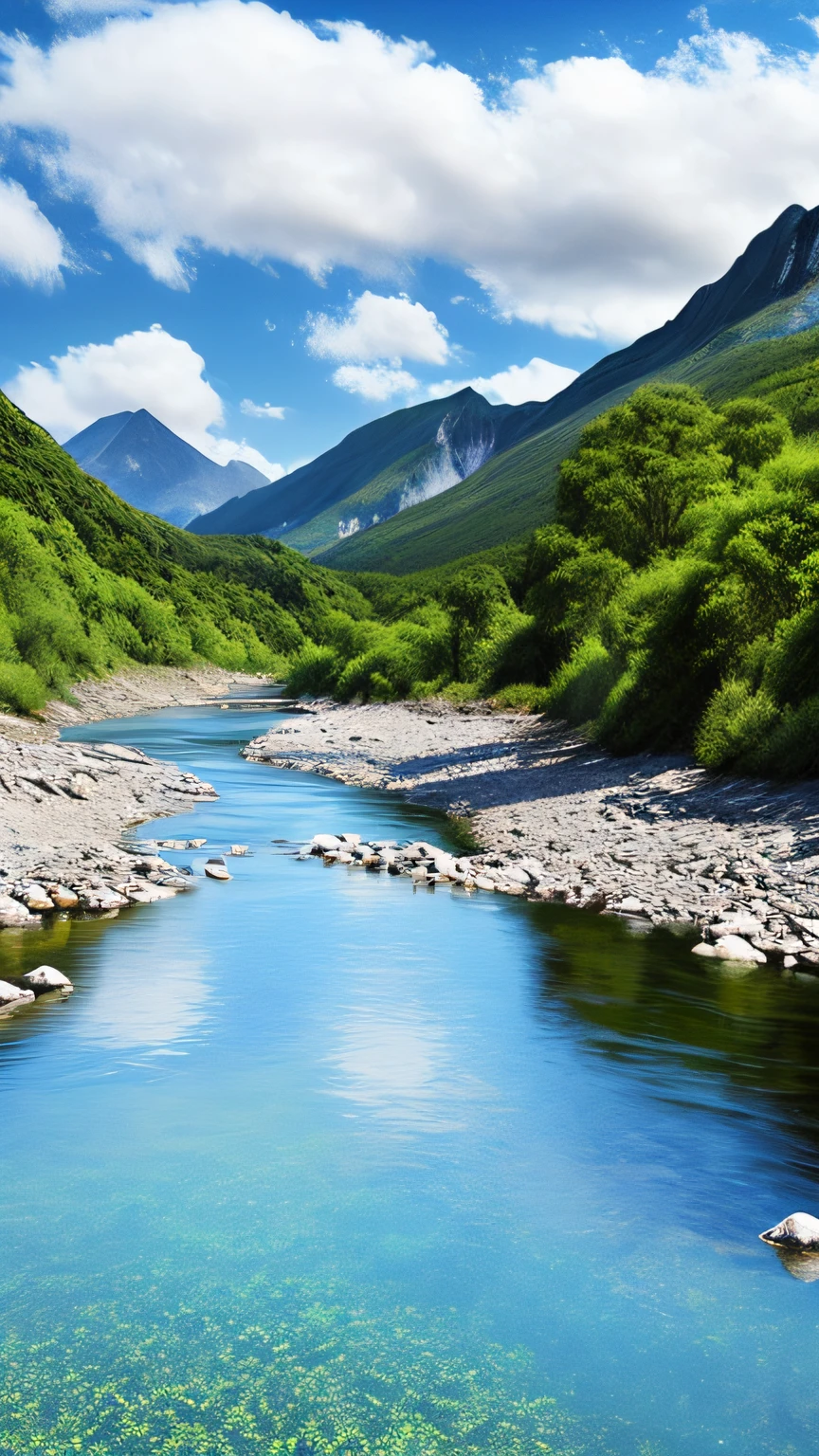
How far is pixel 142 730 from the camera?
68438 mm

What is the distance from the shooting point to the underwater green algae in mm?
6266

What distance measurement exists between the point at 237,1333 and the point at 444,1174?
2.90m

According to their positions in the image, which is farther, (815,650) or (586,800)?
(586,800)

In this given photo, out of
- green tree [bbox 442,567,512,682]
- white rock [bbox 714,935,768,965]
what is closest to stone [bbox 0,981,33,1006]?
white rock [bbox 714,935,768,965]

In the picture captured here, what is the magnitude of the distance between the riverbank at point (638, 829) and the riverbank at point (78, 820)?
284 inches

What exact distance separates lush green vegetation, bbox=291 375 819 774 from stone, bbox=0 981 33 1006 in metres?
18.8

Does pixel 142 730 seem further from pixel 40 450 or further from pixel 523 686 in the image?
pixel 40 450

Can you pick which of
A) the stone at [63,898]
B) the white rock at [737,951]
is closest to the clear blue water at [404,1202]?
the white rock at [737,951]

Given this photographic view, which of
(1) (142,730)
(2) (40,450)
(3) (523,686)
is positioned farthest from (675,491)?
(2) (40,450)

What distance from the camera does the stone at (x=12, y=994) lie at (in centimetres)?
1424

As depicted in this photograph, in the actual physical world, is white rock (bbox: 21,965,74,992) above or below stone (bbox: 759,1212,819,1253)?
above

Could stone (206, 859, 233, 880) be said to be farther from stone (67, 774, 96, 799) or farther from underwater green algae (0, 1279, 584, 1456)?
underwater green algae (0, 1279, 584, 1456)

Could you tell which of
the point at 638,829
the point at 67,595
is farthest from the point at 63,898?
the point at 67,595

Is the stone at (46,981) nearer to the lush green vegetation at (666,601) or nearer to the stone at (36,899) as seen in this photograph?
the stone at (36,899)
